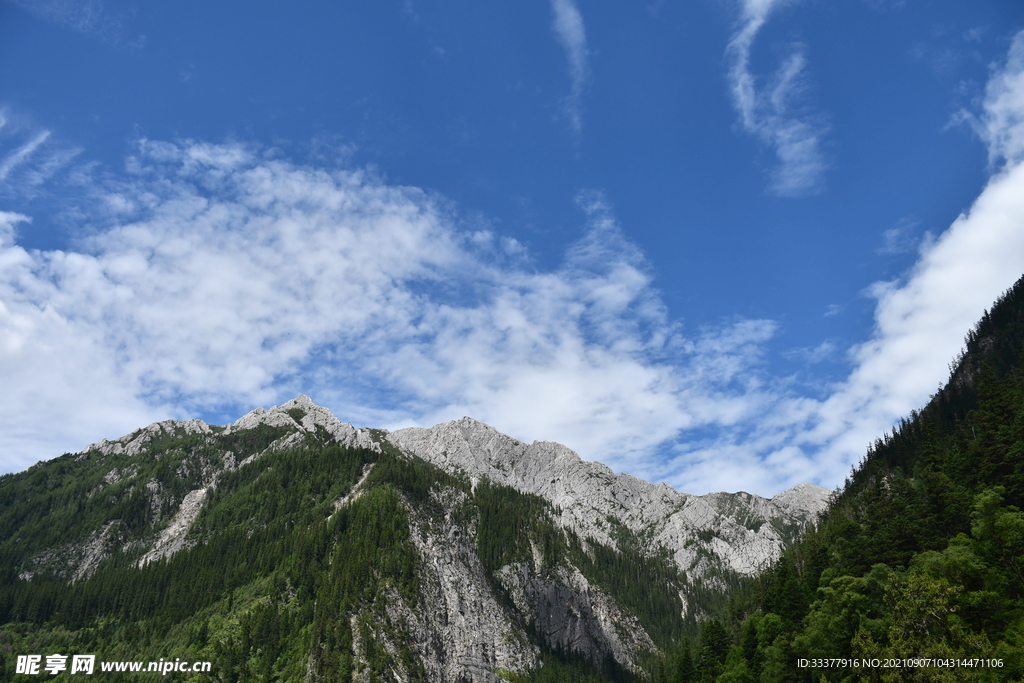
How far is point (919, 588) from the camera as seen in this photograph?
62.8 meters

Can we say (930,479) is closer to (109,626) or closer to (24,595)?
(109,626)

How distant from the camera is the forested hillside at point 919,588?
195ft

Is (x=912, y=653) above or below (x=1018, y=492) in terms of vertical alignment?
below

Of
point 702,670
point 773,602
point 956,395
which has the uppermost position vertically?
point 956,395

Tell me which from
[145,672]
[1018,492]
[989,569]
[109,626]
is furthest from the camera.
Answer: [109,626]

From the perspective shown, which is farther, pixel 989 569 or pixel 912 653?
pixel 989 569

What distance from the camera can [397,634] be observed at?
577ft

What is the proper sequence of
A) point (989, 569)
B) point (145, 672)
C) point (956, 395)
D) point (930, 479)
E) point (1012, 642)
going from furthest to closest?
point (956, 395)
point (145, 672)
point (930, 479)
point (989, 569)
point (1012, 642)

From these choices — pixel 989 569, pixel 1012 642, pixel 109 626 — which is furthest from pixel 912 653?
pixel 109 626

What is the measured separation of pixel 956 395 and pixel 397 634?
18594cm

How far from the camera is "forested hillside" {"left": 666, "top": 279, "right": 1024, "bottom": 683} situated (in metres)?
59.4

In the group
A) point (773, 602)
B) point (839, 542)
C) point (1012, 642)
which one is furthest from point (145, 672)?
point (1012, 642)

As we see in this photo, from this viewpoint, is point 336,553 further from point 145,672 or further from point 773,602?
point 773,602

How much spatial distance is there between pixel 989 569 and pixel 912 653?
54.5 ft
